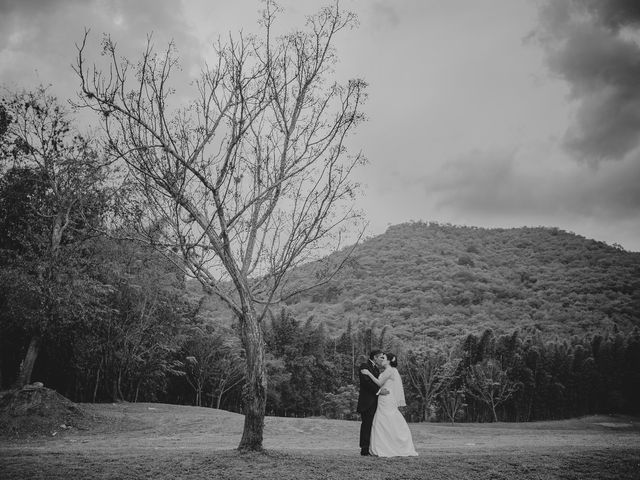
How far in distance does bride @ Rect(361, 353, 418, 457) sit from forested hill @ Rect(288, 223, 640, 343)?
33.2 metres

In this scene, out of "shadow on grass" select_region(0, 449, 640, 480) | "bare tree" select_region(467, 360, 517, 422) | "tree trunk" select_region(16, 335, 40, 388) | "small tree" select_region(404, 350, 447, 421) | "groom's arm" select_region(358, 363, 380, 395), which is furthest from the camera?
"small tree" select_region(404, 350, 447, 421)

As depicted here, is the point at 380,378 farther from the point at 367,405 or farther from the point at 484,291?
the point at 484,291

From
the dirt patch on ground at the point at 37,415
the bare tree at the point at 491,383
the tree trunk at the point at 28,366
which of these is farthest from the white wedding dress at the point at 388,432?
the bare tree at the point at 491,383

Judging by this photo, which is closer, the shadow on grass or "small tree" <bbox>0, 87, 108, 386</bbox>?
the shadow on grass

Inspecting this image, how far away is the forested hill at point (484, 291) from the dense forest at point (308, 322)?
0.92ft

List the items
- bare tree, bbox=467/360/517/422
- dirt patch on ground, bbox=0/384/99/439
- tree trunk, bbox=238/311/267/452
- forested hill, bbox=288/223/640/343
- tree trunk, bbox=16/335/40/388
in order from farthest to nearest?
forested hill, bbox=288/223/640/343 < bare tree, bbox=467/360/517/422 < tree trunk, bbox=16/335/40/388 < dirt patch on ground, bbox=0/384/99/439 < tree trunk, bbox=238/311/267/452

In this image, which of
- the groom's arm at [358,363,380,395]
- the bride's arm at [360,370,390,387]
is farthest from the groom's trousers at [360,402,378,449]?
the bride's arm at [360,370,390,387]

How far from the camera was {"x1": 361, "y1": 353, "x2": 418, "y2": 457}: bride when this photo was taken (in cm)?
900

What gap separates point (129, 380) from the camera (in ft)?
106

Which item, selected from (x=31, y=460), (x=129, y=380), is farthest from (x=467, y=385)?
(x=31, y=460)

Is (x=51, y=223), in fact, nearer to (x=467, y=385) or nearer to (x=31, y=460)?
(x=31, y=460)

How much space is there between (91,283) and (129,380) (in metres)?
14.4

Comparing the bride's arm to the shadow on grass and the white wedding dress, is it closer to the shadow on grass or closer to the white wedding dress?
Answer: the white wedding dress

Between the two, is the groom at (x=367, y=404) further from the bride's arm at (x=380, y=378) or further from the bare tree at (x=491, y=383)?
the bare tree at (x=491, y=383)
